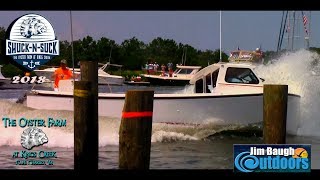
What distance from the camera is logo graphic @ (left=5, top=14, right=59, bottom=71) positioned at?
21.5 feet

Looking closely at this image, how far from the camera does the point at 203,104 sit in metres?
13.2

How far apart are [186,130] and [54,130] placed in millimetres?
5403

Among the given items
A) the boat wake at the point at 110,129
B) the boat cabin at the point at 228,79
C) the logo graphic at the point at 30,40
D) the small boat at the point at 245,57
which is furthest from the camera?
the boat cabin at the point at 228,79

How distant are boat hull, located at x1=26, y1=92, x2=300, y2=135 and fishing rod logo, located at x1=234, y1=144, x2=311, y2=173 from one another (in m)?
7.14

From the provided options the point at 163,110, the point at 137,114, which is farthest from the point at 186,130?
the point at 137,114

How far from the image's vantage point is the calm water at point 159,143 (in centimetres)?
971

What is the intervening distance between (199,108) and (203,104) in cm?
13

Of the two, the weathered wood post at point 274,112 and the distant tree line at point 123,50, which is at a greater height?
the distant tree line at point 123,50

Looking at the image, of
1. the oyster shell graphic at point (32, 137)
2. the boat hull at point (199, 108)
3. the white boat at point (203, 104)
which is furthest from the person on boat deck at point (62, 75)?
the oyster shell graphic at point (32, 137)

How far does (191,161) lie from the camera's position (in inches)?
431

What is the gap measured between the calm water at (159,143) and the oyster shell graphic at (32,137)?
43.8 inches

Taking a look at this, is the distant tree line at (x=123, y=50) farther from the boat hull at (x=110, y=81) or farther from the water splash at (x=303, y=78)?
the water splash at (x=303, y=78)

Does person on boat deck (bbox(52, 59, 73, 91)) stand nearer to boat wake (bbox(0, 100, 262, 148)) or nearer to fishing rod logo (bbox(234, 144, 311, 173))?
boat wake (bbox(0, 100, 262, 148))

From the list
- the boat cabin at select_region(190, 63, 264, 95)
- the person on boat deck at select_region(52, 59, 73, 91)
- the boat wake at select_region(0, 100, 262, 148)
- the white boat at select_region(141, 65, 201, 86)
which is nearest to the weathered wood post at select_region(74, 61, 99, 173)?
the boat wake at select_region(0, 100, 262, 148)
